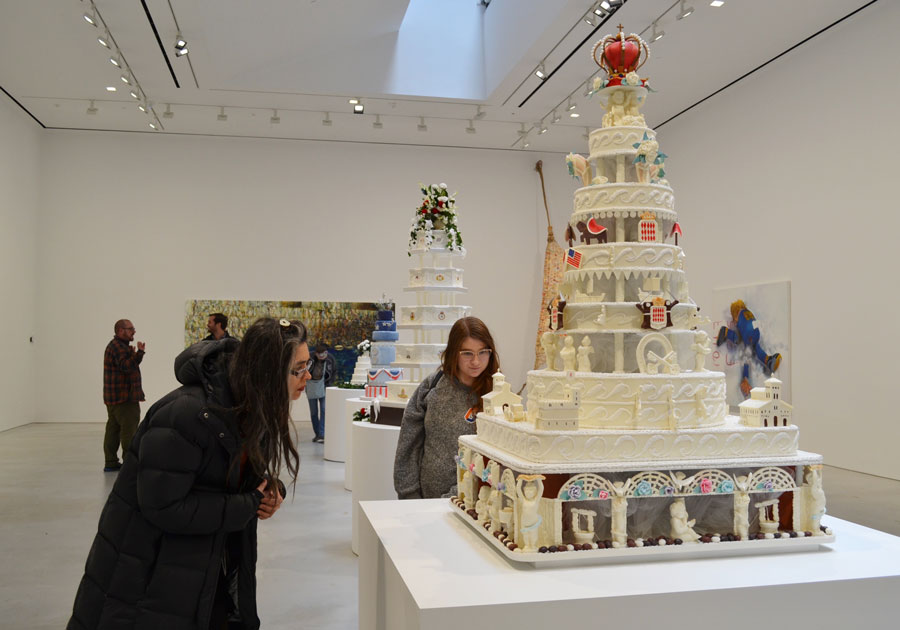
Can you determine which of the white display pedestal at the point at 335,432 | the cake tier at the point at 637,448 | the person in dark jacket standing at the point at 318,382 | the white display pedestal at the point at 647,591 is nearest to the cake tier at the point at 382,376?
the white display pedestal at the point at 335,432

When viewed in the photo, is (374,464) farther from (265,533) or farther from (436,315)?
(436,315)

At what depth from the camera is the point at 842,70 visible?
33.7 feet

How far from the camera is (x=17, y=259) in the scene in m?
14.3

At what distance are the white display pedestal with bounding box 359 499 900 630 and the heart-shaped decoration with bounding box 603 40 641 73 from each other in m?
2.15

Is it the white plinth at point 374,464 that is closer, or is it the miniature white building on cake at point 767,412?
the miniature white building on cake at point 767,412

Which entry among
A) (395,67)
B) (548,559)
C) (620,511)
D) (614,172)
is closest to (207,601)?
(548,559)

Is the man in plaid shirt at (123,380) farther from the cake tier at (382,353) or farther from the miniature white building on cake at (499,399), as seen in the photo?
the miniature white building on cake at (499,399)

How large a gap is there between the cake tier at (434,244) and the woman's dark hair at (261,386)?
20.1 feet

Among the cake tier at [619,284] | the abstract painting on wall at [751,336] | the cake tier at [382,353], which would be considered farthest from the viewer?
the abstract painting on wall at [751,336]

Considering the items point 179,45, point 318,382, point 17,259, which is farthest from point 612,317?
point 17,259

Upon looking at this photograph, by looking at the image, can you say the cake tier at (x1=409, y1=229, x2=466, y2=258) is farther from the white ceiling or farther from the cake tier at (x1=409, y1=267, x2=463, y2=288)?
the white ceiling

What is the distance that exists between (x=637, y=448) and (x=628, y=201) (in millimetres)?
1110

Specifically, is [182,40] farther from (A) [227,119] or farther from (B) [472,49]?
(B) [472,49]

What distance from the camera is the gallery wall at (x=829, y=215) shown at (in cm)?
950
